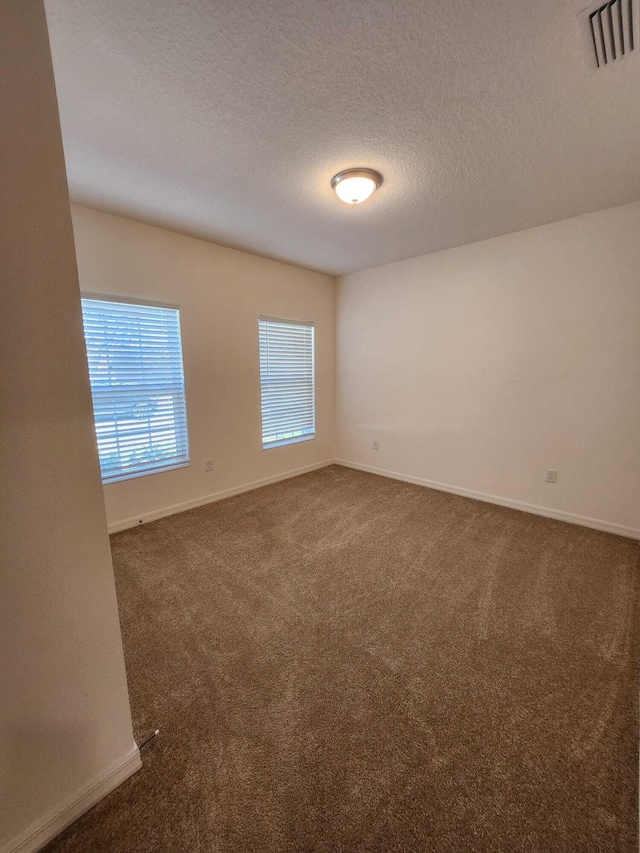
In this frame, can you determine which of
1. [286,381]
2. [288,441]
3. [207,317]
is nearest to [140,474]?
[207,317]

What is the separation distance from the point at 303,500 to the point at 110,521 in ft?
5.80

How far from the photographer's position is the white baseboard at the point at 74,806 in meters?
0.93

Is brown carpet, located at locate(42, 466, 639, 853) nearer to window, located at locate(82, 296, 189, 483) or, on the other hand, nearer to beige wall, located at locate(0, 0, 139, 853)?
beige wall, located at locate(0, 0, 139, 853)

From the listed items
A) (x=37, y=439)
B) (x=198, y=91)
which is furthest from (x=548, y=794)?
(x=198, y=91)

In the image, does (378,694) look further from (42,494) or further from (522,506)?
(522,506)

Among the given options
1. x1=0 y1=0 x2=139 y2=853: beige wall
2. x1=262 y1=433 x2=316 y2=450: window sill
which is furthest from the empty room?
x1=262 y1=433 x2=316 y2=450: window sill

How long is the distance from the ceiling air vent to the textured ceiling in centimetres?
4

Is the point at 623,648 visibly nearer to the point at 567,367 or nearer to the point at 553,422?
the point at 553,422

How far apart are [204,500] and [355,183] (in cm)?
303

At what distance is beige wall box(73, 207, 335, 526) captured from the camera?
261 cm

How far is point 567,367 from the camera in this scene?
282 centimetres

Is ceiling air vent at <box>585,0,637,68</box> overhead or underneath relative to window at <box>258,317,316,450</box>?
overhead

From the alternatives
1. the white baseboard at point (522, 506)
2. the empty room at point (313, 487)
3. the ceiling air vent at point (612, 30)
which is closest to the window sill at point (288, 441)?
the empty room at point (313, 487)

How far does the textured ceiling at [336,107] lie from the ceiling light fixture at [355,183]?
5cm
